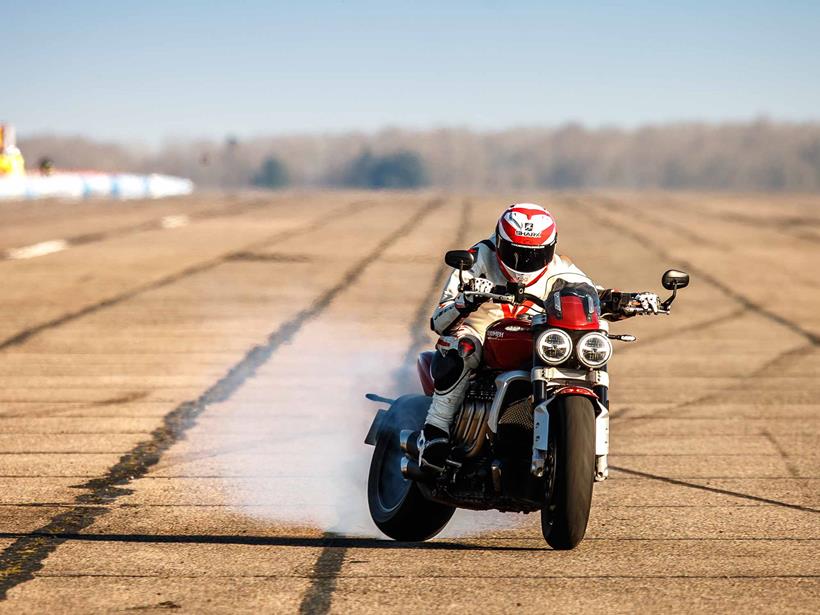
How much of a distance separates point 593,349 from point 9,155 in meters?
76.0

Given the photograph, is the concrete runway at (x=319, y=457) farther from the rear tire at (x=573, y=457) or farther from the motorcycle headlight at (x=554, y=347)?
the motorcycle headlight at (x=554, y=347)

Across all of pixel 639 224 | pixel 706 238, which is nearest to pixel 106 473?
pixel 706 238

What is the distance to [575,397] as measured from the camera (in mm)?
6875

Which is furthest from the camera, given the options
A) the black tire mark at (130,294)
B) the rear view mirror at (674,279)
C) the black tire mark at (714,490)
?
the black tire mark at (130,294)

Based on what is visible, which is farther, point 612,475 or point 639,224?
point 639,224

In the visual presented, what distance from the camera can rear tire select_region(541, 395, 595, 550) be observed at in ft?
22.2

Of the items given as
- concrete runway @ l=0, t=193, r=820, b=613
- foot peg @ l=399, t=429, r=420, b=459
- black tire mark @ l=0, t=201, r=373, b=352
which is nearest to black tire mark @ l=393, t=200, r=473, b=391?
concrete runway @ l=0, t=193, r=820, b=613

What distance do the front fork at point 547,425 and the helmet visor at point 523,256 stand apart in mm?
958

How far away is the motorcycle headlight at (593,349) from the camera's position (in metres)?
6.99

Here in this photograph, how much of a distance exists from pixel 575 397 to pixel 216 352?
1063cm

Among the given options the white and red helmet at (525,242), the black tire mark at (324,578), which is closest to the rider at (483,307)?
the white and red helmet at (525,242)

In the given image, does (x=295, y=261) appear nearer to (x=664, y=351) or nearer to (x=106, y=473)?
(x=664, y=351)

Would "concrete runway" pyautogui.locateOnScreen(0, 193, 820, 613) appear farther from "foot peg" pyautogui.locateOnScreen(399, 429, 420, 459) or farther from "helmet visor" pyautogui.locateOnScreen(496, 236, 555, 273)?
"helmet visor" pyautogui.locateOnScreen(496, 236, 555, 273)

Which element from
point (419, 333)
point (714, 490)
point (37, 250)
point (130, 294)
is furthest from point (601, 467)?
point (37, 250)
